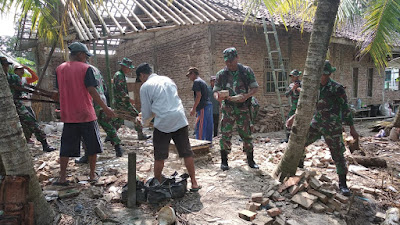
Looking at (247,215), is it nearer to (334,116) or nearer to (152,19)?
(334,116)

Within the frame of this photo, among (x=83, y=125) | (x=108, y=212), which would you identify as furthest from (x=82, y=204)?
(x=83, y=125)

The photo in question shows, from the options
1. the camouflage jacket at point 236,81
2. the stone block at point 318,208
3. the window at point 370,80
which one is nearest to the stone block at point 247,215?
the stone block at point 318,208

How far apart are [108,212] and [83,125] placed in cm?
124

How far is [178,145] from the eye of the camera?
3.55 meters

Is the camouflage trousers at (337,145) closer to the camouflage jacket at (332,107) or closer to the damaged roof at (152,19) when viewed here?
the camouflage jacket at (332,107)

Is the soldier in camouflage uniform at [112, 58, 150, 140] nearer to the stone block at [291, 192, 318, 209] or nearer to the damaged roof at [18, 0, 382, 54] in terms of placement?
the damaged roof at [18, 0, 382, 54]

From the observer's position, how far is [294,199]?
346 centimetres

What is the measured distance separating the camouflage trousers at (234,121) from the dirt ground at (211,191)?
0.51 meters

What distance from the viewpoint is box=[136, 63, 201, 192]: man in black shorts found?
10.9 ft

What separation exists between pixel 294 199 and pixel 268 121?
7.06 m

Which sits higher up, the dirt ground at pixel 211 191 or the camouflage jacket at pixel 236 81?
the camouflage jacket at pixel 236 81

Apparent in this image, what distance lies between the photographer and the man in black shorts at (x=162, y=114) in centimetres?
332

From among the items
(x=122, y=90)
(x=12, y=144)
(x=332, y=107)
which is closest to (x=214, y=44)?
(x=122, y=90)

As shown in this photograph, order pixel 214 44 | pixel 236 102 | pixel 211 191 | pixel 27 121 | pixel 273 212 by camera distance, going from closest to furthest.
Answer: pixel 273 212 < pixel 211 191 < pixel 236 102 < pixel 27 121 < pixel 214 44
